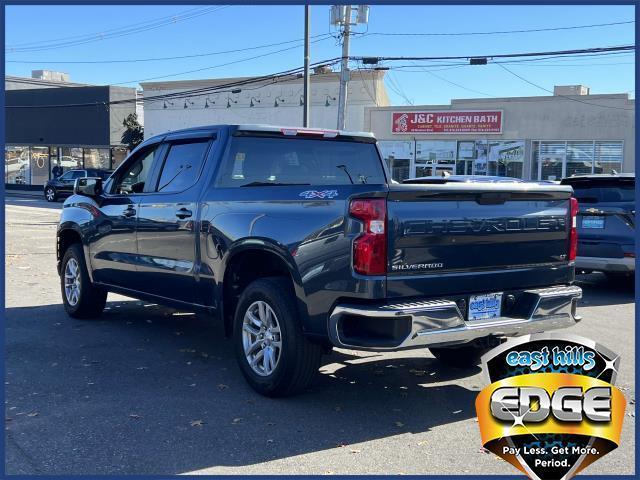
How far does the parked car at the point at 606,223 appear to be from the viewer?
10.0 m

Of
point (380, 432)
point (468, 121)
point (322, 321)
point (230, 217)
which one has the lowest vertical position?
point (380, 432)

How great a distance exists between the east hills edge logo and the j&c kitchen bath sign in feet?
87.1

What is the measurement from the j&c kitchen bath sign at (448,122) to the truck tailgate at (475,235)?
24911mm

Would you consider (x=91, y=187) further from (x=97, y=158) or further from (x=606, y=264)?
(x=97, y=158)

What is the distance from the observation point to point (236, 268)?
5.72 metres

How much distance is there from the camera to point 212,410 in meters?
5.02

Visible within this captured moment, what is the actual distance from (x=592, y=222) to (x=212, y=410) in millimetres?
7283

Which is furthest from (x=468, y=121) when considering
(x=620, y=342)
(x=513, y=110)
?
(x=620, y=342)

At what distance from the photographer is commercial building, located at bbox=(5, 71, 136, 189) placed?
1661 inches

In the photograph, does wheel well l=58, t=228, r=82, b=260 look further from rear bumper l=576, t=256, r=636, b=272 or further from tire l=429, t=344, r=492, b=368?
rear bumper l=576, t=256, r=636, b=272

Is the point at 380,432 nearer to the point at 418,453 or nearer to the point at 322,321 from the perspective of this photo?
the point at 418,453

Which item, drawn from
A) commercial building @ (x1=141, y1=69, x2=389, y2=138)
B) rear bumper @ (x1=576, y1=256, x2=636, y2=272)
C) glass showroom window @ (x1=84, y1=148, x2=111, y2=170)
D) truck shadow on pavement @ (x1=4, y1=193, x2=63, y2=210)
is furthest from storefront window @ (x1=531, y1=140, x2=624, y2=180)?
glass showroom window @ (x1=84, y1=148, x2=111, y2=170)

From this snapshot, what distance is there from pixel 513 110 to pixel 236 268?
25.5m

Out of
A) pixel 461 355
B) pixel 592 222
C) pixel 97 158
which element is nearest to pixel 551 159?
pixel 592 222
